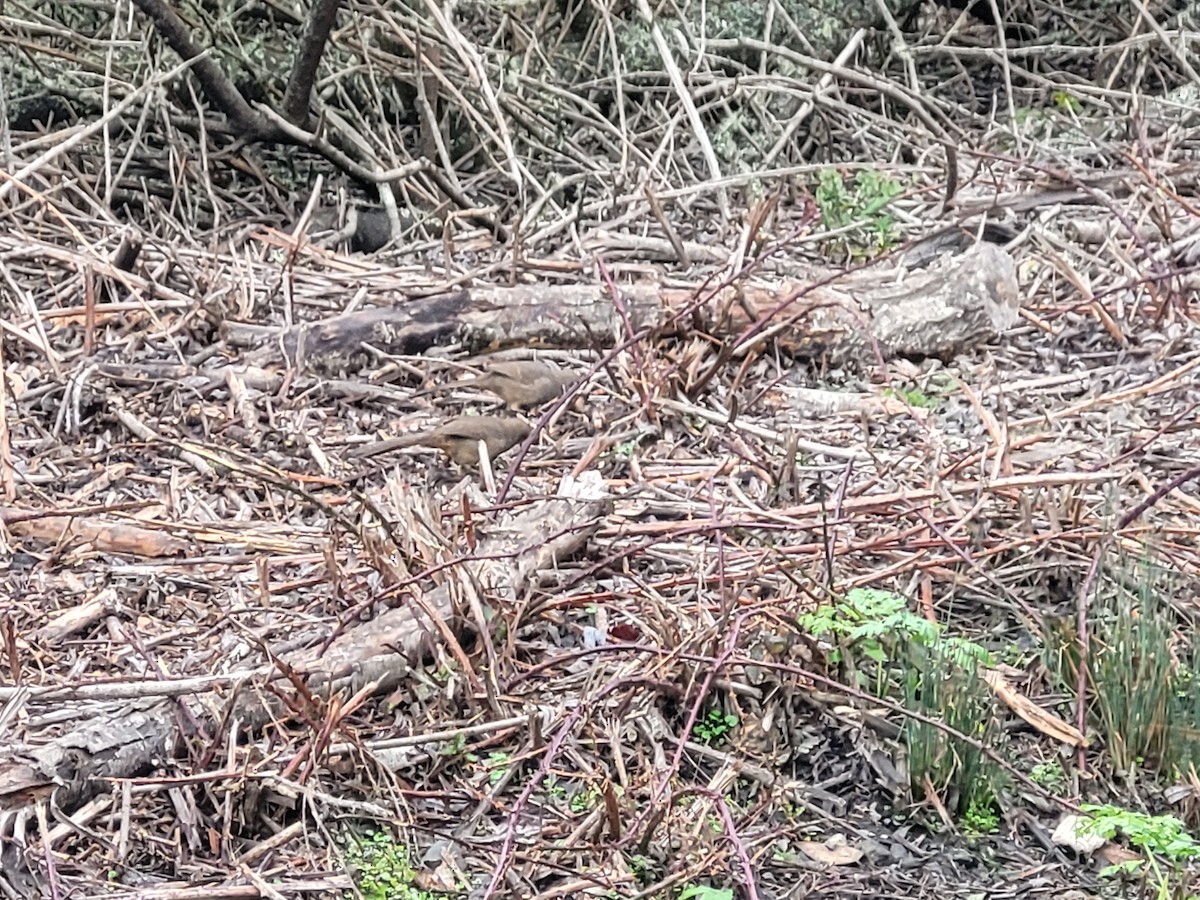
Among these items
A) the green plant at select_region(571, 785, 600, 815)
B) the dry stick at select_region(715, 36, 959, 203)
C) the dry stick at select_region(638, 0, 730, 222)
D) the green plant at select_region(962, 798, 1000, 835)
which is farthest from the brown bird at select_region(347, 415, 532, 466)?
the dry stick at select_region(715, 36, 959, 203)

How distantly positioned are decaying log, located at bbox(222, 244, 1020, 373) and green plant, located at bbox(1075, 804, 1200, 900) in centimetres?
204

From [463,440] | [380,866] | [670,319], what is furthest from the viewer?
[670,319]

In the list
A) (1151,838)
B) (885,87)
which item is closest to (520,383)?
(1151,838)

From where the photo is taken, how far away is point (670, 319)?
12.6ft

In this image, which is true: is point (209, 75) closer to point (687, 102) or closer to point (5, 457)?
point (687, 102)

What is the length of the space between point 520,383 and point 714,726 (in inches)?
61.3

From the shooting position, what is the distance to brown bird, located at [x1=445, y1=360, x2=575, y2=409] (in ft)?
12.1

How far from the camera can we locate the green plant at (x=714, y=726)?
2336 mm

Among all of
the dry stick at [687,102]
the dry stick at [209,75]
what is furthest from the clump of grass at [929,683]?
the dry stick at [209,75]

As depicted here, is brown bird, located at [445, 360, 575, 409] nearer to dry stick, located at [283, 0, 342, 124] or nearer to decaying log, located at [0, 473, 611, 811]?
decaying log, located at [0, 473, 611, 811]

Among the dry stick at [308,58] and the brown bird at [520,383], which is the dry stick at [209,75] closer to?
the dry stick at [308,58]

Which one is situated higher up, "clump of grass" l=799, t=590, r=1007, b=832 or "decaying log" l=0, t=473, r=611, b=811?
"clump of grass" l=799, t=590, r=1007, b=832

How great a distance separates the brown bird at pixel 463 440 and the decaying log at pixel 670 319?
0.57 m

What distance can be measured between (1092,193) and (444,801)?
358 cm
